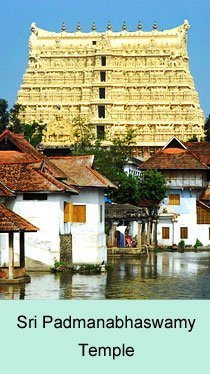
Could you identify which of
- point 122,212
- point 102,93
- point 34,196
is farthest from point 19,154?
point 102,93

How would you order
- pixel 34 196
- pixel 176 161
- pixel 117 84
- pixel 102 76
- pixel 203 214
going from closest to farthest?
pixel 34 196
pixel 176 161
pixel 203 214
pixel 117 84
pixel 102 76

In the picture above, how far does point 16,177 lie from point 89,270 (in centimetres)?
397

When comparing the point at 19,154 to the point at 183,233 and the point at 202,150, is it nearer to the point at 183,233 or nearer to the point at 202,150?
the point at 183,233

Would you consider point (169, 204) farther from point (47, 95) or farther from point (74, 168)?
point (47, 95)

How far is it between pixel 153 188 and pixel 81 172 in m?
18.6

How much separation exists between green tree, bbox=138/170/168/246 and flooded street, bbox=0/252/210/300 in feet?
48.5

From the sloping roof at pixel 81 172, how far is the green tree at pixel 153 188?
1721cm

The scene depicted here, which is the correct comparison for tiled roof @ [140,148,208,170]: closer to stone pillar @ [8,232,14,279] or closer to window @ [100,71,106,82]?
stone pillar @ [8,232,14,279]

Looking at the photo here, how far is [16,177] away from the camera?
31.1 meters

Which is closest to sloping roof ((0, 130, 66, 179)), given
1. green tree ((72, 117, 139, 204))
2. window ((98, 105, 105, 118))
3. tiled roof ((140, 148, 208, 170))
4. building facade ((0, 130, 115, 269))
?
building facade ((0, 130, 115, 269))

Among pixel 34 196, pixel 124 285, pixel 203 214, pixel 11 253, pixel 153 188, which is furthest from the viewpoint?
pixel 203 214

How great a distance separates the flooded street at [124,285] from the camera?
25.4 m

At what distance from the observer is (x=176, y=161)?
55.5m
